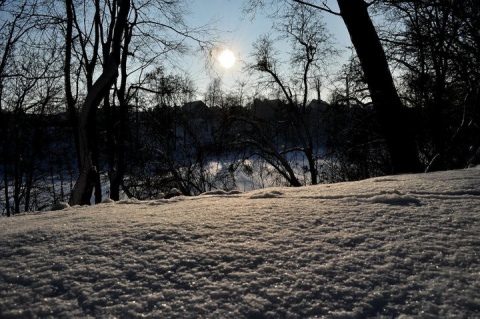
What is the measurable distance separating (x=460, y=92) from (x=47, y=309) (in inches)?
259

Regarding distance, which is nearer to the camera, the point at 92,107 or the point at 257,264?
the point at 257,264

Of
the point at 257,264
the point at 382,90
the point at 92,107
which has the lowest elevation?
the point at 257,264

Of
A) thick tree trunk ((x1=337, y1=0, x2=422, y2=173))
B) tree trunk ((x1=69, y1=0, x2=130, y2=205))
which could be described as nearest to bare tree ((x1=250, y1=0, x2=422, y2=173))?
thick tree trunk ((x1=337, y1=0, x2=422, y2=173))

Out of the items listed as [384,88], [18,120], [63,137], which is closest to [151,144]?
[18,120]

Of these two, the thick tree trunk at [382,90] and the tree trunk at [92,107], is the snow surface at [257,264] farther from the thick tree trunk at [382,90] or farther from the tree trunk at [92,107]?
the tree trunk at [92,107]

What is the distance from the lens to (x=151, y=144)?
12008 millimetres

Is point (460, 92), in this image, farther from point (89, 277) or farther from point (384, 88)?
point (89, 277)

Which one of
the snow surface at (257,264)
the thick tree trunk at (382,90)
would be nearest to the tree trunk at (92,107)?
the thick tree trunk at (382,90)

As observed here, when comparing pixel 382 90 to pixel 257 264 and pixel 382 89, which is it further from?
pixel 257 264

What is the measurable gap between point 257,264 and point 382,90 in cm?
414

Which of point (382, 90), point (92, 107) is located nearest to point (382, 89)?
point (382, 90)

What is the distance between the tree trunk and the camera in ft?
14.5

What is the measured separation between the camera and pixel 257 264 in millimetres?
942

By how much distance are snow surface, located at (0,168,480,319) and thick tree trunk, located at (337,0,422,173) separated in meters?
3.13
